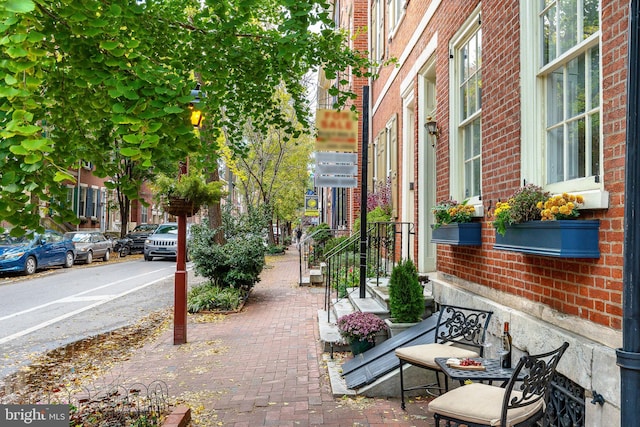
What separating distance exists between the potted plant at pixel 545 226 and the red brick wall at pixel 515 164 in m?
0.09

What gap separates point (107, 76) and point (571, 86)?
10.2 feet

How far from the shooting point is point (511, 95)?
13.5 feet

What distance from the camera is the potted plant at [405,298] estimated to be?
5.42 m

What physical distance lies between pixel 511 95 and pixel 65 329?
7741 millimetres

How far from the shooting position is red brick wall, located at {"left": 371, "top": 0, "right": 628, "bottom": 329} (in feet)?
8.78

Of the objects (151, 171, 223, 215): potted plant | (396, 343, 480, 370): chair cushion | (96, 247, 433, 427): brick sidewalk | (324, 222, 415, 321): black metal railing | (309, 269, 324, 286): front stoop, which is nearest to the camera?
(396, 343, 480, 370): chair cushion

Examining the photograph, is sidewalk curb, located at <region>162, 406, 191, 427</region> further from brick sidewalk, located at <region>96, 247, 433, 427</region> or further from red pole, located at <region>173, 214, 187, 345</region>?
red pole, located at <region>173, 214, 187, 345</region>

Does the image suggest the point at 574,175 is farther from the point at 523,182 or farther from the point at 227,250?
the point at 227,250

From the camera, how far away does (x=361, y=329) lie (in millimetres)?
5355

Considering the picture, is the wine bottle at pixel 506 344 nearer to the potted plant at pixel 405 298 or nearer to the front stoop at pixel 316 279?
the potted plant at pixel 405 298

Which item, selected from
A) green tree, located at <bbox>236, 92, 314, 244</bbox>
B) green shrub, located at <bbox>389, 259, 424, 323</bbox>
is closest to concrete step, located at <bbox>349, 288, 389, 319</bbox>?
green shrub, located at <bbox>389, 259, 424, 323</bbox>

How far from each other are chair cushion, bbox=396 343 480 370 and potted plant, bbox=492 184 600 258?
93 centimetres

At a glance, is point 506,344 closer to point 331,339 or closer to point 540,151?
point 540,151

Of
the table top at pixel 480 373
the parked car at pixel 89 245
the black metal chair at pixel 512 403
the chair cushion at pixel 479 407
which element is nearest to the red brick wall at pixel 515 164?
the black metal chair at pixel 512 403
